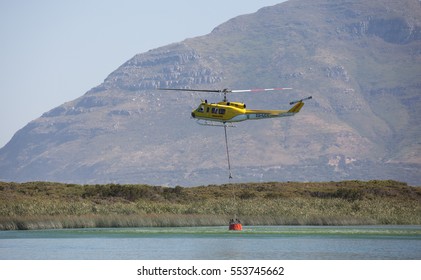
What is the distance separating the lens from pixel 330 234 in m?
78.3

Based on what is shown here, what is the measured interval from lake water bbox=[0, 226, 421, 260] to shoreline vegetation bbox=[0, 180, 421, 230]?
2.14 metres

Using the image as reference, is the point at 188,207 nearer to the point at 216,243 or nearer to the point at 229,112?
the point at 216,243

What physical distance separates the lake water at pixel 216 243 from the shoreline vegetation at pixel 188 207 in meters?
2.14

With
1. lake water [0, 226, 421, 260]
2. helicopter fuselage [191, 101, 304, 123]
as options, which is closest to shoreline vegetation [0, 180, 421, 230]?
lake water [0, 226, 421, 260]

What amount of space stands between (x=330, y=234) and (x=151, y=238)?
13.3 m

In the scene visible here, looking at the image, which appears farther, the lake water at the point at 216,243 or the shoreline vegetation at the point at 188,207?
the shoreline vegetation at the point at 188,207

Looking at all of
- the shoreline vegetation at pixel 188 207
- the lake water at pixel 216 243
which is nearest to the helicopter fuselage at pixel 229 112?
the lake water at pixel 216 243

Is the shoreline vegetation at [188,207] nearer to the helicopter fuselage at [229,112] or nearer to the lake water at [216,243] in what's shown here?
the lake water at [216,243]

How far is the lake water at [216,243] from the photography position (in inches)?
2591

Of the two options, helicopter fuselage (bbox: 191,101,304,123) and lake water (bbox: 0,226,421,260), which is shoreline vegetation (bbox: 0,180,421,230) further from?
helicopter fuselage (bbox: 191,101,304,123)

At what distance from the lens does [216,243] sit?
73688mm

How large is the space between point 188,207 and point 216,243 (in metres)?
21.0
